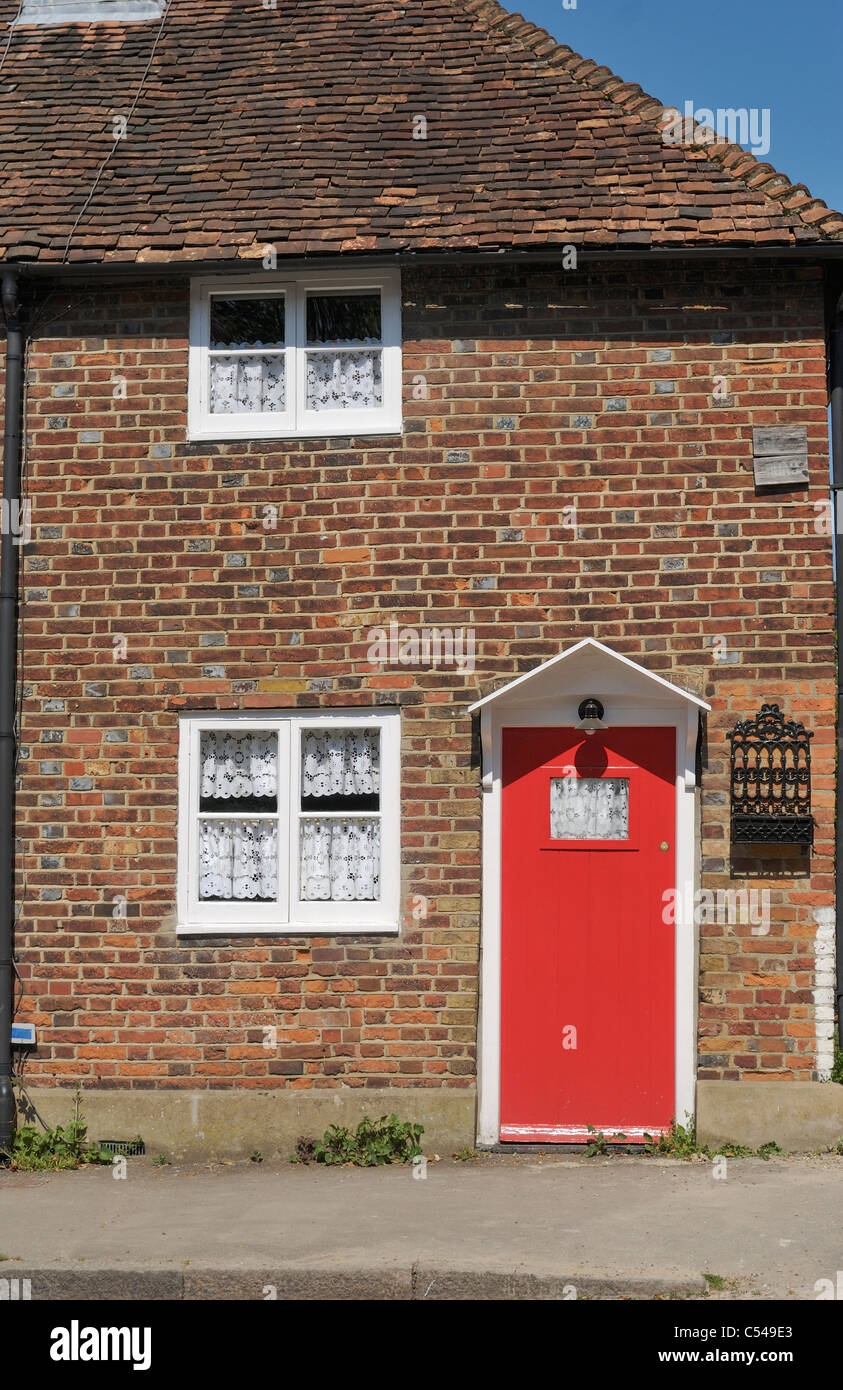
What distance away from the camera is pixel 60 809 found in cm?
827

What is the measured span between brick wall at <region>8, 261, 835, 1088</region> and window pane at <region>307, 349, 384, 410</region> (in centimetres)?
28

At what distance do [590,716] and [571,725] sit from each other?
227mm

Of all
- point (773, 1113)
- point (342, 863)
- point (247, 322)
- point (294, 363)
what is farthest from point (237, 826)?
point (773, 1113)

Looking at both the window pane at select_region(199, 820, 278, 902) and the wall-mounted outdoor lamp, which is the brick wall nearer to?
the window pane at select_region(199, 820, 278, 902)

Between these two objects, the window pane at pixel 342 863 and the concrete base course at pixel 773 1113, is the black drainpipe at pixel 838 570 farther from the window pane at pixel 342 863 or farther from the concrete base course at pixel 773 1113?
the window pane at pixel 342 863

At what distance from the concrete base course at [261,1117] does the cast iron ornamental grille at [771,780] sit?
234 cm

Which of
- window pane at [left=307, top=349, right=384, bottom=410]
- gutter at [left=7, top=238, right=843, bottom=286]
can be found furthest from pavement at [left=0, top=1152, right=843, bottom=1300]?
gutter at [left=7, top=238, right=843, bottom=286]

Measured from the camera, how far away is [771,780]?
307 inches

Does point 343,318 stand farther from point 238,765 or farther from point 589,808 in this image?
point 589,808

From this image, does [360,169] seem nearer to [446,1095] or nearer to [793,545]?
[793,545]

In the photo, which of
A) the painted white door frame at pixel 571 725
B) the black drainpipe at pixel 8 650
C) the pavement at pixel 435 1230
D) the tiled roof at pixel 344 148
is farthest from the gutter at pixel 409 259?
the pavement at pixel 435 1230

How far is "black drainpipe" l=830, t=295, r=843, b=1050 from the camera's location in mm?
7773

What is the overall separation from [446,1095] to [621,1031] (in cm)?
112
